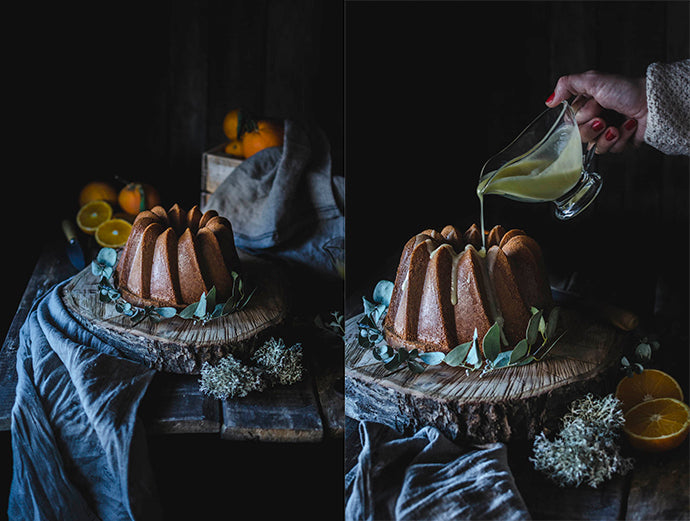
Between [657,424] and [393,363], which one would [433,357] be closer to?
[393,363]

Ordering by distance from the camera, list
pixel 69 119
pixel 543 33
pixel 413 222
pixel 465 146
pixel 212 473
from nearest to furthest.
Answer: pixel 212 473 → pixel 413 222 → pixel 465 146 → pixel 543 33 → pixel 69 119

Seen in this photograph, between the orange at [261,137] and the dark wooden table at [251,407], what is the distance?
944mm

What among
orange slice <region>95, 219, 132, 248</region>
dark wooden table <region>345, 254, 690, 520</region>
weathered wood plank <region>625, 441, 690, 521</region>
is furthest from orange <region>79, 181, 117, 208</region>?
weathered wood plank <region>625, 441, 690, 521</region>

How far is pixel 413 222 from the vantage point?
2113 millimetres

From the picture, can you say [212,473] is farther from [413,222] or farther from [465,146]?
[465,146]

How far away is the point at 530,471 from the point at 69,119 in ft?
7.23

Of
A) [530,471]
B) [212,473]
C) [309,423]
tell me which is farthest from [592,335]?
[212,473]

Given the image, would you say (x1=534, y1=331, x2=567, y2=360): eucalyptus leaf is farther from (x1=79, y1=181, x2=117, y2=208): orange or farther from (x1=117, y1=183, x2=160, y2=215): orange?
(x1=79, y1=181, x2=117, y2=208): orange

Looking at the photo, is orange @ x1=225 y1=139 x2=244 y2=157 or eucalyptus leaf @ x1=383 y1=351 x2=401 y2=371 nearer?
eucalyptus leaf @ x1=383 y1=351 x2=401 y2=371

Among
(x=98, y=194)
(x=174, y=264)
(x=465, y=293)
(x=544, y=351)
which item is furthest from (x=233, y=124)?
(x=544, y=351)

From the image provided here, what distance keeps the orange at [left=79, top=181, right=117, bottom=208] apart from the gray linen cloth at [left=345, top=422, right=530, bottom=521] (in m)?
1.56

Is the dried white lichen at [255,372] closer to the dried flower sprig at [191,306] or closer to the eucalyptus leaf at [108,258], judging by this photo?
the dried flower sprig at [191,306]

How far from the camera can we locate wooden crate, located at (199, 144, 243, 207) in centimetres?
240

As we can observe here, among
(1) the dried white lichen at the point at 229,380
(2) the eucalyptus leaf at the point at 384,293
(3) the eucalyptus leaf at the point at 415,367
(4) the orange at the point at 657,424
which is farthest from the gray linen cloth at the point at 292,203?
(4) the orange at the point at 657,424
